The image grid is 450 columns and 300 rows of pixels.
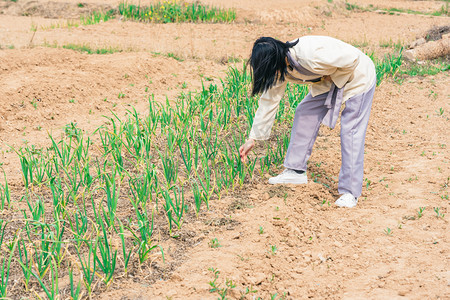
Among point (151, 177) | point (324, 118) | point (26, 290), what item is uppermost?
point (324, 118)

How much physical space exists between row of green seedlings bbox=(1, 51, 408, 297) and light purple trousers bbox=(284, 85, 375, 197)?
0.43 m

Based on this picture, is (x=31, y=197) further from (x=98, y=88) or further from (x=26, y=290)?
(x=98, y=88)

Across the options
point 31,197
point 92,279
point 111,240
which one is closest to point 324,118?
point 111,240

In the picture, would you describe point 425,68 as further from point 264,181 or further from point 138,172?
point 138,172

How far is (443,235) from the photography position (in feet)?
9.95

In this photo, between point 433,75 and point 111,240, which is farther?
point 433,75

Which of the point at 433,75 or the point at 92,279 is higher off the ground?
the point at 433,75

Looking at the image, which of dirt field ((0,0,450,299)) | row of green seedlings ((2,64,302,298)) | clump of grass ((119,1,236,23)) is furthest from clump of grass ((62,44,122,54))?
row of green seedlings ((2,64,302,298))

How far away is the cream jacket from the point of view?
3.19m

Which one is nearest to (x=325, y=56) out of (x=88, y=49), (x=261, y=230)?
(x=261, y=230)

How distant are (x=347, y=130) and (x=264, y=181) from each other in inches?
32.8

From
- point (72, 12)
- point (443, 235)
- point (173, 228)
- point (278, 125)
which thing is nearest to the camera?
point (443, 235)

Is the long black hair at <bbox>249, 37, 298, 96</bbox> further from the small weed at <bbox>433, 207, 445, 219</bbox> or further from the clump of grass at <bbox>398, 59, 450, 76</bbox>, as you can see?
the clump of grass at <bbox>398, 59, 450, 76</bbox>

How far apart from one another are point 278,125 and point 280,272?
2394 mm
